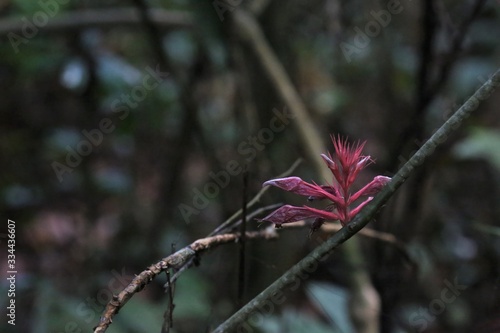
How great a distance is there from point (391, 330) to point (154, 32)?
1165 millimetres

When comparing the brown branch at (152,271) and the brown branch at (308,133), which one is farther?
the brown branch at (308,133)

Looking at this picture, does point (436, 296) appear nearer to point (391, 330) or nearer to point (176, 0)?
point (391, 330)

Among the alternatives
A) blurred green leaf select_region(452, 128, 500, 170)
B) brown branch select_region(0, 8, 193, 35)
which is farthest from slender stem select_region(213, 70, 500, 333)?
brown branch select_region(0, 8, 193, 35)

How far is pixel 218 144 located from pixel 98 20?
704mm

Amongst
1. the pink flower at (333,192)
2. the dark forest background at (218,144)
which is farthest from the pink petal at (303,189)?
the dark forest background at (218,144)

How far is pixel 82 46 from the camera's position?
2170 millimetres

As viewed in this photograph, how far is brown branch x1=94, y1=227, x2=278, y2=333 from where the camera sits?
2.03ft

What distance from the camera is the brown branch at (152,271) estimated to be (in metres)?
0.62

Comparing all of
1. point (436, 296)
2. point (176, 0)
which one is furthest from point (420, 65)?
point (176, 0)

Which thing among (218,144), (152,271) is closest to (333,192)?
(152,271)

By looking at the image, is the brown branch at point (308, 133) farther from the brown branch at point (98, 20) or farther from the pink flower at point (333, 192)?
the pink flower at point (333, 192)

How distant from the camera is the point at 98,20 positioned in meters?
2.17

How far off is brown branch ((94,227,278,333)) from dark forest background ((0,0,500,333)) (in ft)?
2.23

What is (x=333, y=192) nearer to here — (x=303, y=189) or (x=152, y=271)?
(x=303, y=189)
